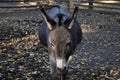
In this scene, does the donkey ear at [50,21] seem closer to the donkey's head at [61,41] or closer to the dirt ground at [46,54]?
the donkey's head at [61,41]

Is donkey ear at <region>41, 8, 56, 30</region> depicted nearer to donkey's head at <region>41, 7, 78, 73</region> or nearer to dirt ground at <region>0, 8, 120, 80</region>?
donkey's head at <region>41, 7, 78, 73</region>

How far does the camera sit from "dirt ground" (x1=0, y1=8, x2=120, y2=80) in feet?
21.1

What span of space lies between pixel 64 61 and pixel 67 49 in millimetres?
208

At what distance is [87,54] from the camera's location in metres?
8.08

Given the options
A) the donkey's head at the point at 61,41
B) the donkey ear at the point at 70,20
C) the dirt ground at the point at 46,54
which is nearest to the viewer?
the donkey's head at the point at 61,41

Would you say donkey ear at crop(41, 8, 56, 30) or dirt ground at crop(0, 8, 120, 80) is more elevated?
donkey ear at crop(41, 8, 56, 30)

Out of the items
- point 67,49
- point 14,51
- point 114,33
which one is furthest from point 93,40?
point 67,49

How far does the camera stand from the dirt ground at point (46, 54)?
253 inches

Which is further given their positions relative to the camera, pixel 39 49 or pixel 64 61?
pixel 39 49

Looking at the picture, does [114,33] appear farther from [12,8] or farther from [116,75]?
[12,8]

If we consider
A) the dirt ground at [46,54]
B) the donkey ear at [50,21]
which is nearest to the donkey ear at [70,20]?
the donkey ear at [50,21]

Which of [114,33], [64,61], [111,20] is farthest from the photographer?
[111,20]

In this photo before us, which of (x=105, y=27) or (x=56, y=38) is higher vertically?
(x=56, y=38)

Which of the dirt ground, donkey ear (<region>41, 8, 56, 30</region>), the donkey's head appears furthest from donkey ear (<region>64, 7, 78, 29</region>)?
the dirt ground
